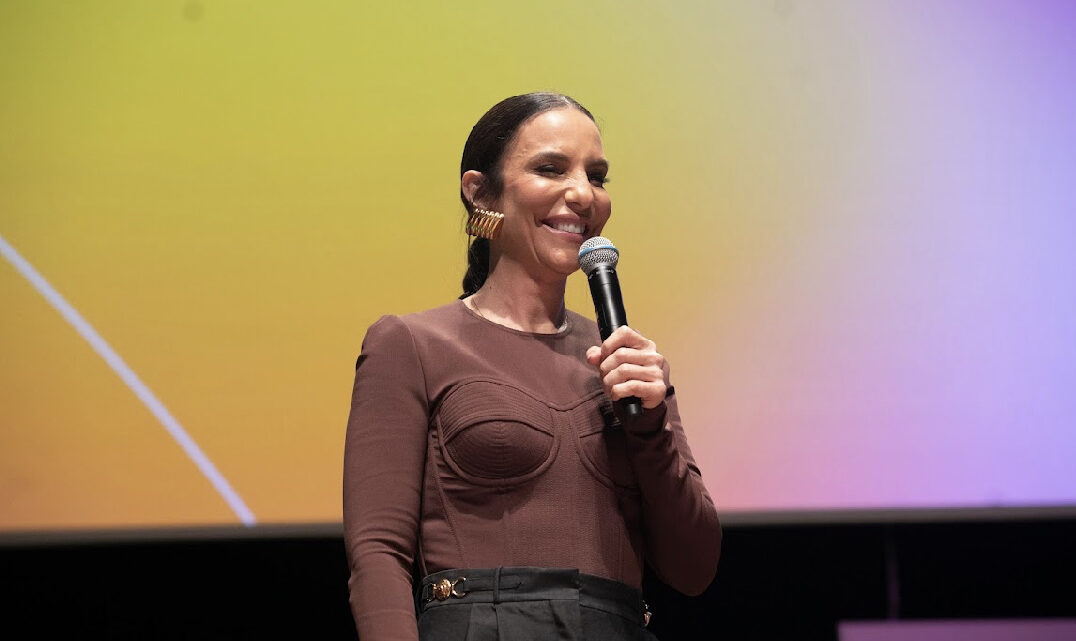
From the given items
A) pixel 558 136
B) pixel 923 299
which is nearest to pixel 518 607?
pixel 558 136

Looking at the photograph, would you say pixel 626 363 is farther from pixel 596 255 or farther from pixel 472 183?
pixel 472 183

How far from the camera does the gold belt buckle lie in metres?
1.53

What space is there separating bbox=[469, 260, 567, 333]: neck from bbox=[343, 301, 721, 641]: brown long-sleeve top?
→ 119mm

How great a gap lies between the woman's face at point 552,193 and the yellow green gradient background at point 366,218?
88 centimetres

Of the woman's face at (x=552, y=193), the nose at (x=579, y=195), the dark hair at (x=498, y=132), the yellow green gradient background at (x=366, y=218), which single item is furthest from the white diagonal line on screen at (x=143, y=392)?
the nose at (x=579, y=195)

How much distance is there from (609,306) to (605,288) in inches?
1.2

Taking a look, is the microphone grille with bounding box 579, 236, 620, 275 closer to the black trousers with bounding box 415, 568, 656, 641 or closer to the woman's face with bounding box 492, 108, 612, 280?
the woman's face with bounding box 492, 108, 612, 280

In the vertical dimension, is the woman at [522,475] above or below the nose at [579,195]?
below

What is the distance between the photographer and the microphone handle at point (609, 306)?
4.83 feet

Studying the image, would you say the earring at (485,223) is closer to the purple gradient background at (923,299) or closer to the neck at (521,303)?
the neck at (521,303)

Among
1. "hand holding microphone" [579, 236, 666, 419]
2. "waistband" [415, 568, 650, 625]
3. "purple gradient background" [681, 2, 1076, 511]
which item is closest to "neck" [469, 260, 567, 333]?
"hand holding microphone" [579, 236, 666, 419]

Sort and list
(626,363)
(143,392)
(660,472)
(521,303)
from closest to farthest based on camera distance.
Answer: (626,363)
(660,472)
(521,303)
(143,392)

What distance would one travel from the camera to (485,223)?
5.86 feet

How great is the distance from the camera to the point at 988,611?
291 cm
